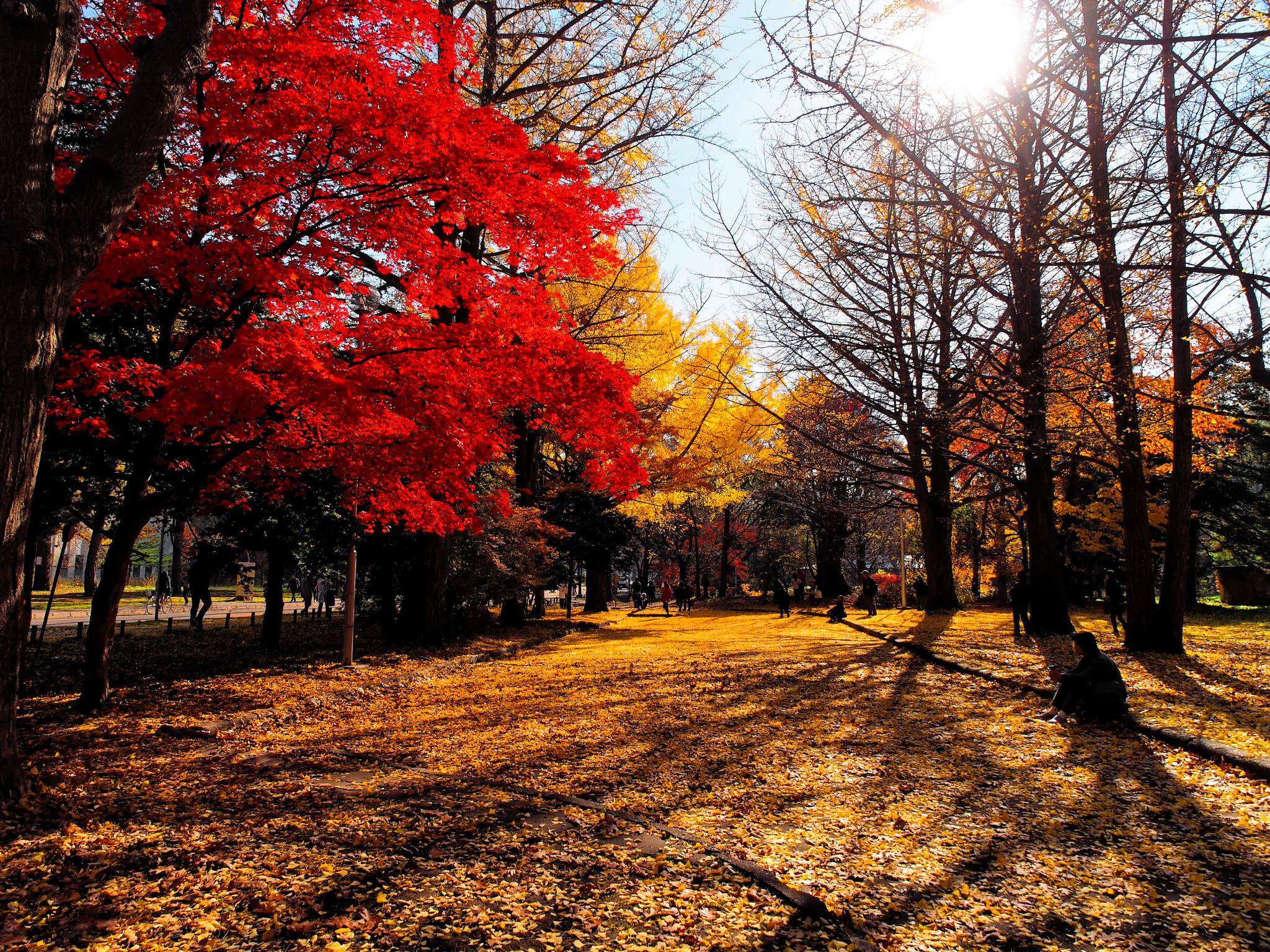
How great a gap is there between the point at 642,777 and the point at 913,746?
7.90 feet

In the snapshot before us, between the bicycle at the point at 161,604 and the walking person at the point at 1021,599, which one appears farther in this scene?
the bicycle at the point at 161,604

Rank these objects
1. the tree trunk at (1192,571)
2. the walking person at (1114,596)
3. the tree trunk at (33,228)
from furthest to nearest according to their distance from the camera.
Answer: the tree trunk at (1192,571), the walking person at (1114,596), the tree trunk at (33,228)

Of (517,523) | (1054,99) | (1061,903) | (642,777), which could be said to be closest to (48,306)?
(642,777)

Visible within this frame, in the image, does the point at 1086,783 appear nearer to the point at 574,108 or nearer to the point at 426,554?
the point at 426,554

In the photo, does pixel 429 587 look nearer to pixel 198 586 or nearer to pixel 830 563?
pixel 198 586

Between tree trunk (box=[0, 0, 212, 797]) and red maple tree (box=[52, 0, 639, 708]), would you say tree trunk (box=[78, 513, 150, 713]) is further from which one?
tree trunk (box=[0, 0, 212, 797])

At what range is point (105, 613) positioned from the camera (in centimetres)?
694

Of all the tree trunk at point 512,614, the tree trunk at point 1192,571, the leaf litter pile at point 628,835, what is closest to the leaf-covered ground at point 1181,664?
the leaf litter pile at point 628,835

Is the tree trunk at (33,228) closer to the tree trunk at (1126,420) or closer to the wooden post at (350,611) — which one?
the wooden post at (350,611)

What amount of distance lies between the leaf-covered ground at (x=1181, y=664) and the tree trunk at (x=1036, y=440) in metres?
0.88

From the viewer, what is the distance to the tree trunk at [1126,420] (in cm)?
882

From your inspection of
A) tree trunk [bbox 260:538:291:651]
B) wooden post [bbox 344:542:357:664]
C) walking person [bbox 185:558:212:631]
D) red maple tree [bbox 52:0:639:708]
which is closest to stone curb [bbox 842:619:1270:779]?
red maple tree [bbox 52:0:639:708]

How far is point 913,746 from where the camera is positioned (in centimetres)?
573

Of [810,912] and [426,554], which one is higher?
[426,554]
